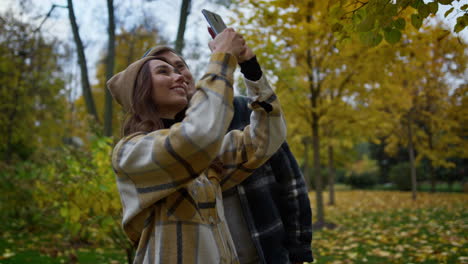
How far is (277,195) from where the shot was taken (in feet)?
5.33

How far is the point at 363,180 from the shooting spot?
85.0ft

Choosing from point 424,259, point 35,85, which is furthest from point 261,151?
point 35,85

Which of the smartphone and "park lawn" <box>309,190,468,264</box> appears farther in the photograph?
"park lawn" <box>309,190,468,264</box>

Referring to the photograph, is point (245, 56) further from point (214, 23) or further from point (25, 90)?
point (25, 90)

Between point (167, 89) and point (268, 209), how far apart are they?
65 cm

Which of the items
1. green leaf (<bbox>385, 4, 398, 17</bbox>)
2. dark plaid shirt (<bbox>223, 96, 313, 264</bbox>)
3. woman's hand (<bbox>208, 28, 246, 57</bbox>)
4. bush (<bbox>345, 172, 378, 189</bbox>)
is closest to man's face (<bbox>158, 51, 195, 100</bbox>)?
woman's hand (<bbox>208, 28, 246, 57</bbox>)

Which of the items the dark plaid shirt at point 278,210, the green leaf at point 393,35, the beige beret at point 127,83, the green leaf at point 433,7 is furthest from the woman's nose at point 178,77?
the green leaf at point 433,7

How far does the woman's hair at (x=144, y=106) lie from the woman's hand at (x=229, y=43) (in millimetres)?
276

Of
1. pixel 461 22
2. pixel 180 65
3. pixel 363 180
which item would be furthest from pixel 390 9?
pixel 363 180

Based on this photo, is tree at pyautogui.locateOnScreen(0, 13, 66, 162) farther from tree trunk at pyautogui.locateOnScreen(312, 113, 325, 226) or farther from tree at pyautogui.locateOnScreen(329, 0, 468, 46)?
tree at pyautogui.locateOnScreen(329, 0, 468, 46)

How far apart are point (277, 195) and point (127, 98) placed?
77cm

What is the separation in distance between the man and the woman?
0.22 feet

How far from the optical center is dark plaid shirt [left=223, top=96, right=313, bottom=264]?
1.47 meters

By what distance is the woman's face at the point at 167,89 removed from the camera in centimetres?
134
